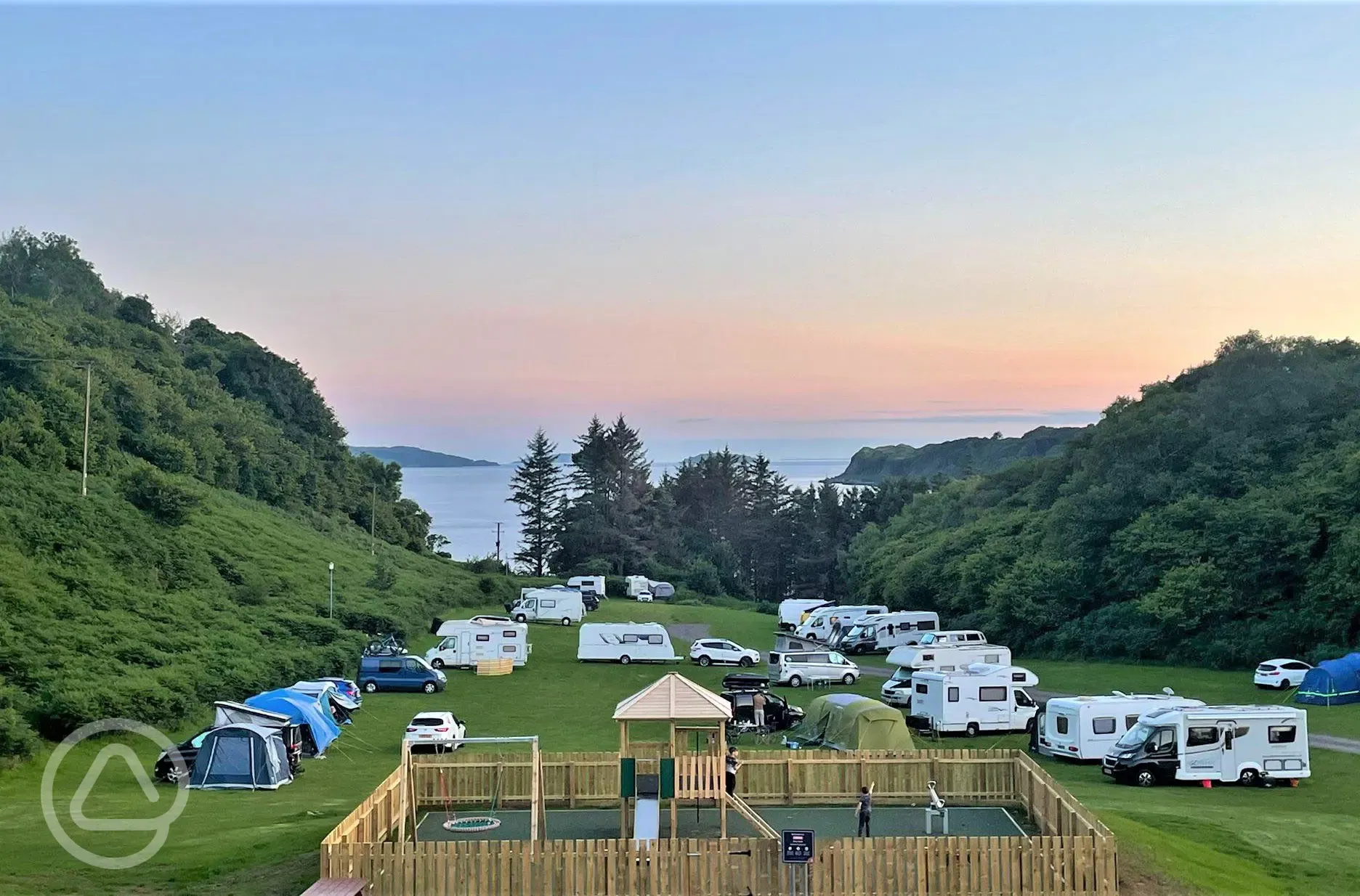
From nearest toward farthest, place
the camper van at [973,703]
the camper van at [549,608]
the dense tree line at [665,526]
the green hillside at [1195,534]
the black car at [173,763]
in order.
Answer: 1. the black car at [173,763]
2. the camper van at [973,703]
3. the green hillside at [1195,534]
4. the camper van at [549,608]
5. the dense tree line at [665,526]

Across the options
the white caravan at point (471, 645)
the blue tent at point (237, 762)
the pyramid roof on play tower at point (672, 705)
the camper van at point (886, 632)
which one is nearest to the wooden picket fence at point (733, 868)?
the pyramid roof on play tower at point (672, 705)

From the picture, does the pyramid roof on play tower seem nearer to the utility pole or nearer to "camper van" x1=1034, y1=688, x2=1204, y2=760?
"camper van" x1=1034, y1=688, x2=1204, y2=760

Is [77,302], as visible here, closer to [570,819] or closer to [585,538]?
[585,538]

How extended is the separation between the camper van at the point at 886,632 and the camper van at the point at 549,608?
1314 centimetres

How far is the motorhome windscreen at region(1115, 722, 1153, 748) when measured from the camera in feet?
79.5

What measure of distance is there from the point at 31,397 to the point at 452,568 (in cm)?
2779

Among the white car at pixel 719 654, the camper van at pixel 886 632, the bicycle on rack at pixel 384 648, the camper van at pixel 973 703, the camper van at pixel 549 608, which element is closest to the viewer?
the camper van at pixel 973 703

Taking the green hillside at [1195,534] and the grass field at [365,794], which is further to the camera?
the green hillside at [1195,534]

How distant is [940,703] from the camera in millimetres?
29969

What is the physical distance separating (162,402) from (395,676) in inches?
1392

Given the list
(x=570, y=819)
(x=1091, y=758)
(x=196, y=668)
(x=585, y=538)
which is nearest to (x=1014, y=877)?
(x=570, y=819)

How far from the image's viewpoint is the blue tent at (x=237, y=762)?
76.6 ft

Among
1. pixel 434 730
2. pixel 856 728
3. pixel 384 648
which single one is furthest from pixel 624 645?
pixel 856 728

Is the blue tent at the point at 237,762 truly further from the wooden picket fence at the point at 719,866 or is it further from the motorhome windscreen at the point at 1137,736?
the motorhome windscreen at the point at 1137,736
